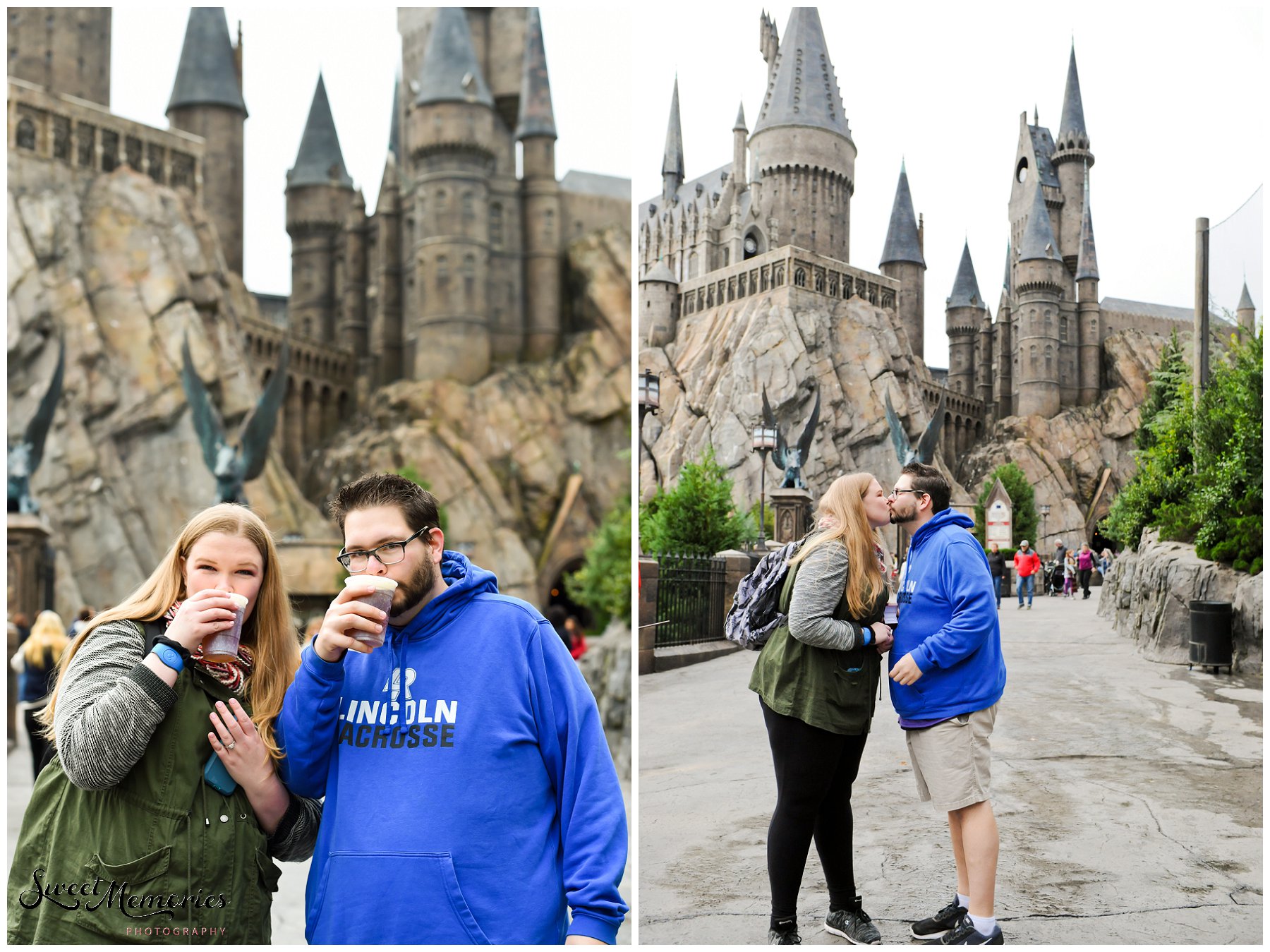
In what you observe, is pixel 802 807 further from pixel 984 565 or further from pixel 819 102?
pixel 819 102

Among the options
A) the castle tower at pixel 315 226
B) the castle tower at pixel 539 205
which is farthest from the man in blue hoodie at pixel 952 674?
the castle tower at pixel 315 226

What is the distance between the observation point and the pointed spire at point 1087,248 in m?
4.00

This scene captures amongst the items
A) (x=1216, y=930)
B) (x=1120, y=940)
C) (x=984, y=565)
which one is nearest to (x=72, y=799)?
(x=984, y=565)

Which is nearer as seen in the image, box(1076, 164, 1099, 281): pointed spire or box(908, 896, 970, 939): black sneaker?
box(908, 896, 970, 939): black sneaker

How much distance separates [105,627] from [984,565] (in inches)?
80.9

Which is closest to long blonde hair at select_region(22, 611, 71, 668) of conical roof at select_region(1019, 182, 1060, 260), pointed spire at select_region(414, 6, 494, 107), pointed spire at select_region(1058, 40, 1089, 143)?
conical roof at select_region(1019, 182, 1060, 260)

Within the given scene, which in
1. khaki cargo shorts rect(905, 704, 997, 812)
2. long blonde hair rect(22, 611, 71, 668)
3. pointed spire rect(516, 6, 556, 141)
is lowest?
long blonde hair rect(22, 611, 71, 668)

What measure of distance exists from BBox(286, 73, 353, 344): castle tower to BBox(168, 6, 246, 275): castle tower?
287 cm

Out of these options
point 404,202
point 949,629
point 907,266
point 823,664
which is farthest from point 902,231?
point 404,202

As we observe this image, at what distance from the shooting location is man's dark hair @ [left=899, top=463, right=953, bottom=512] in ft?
9.49

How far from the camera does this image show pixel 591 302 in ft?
134

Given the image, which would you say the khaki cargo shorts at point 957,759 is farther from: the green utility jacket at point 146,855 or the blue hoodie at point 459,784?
the green utility jacket at point 146,855

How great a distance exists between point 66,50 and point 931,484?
43.9 meters

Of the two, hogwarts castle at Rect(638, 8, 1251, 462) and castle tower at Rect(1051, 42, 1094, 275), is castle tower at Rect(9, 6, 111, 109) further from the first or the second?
castle tower at Rect(1051, 42, 1094, 275)
